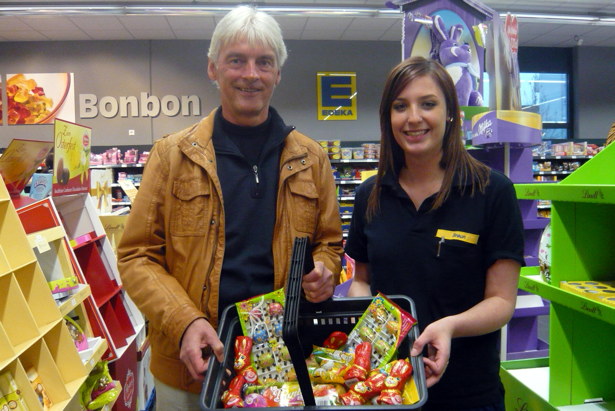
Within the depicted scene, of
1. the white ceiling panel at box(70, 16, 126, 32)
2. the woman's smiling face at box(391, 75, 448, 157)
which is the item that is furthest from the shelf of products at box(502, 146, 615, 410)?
the white ceiling panel at box(70, 16, 126, 32)

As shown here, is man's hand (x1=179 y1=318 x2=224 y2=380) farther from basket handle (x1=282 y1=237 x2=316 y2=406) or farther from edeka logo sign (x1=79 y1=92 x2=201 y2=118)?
edeka logo sign (x1=79 y1=92 x2=201 y2=118)

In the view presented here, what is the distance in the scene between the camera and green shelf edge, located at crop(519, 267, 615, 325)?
121 cm

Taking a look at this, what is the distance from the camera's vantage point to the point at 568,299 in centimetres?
138

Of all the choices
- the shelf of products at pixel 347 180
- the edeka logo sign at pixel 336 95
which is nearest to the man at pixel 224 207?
the shelf of products at pixel 347 180

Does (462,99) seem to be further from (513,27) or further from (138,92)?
(138,92)

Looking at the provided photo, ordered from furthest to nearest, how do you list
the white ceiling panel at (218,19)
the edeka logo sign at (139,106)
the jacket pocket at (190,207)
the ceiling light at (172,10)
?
the edeka logo sign at (139,106)
the white ceiling panel at (218,19)
the ceiling light at (172,10)
the jacket pocket at (190,207)

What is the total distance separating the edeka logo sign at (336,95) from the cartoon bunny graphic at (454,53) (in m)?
6.51

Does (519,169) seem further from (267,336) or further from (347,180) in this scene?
(347,180)

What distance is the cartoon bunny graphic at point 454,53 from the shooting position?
271 centimetres

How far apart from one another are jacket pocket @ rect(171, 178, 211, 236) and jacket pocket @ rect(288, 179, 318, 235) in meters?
0.28

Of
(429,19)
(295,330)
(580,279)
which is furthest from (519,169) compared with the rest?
(295,330)

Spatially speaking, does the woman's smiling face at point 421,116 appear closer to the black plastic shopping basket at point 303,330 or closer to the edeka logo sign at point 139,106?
the black plastic shopping basket at point 303,330

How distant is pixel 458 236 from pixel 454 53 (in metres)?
1.74

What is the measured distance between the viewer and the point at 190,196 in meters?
1.44
